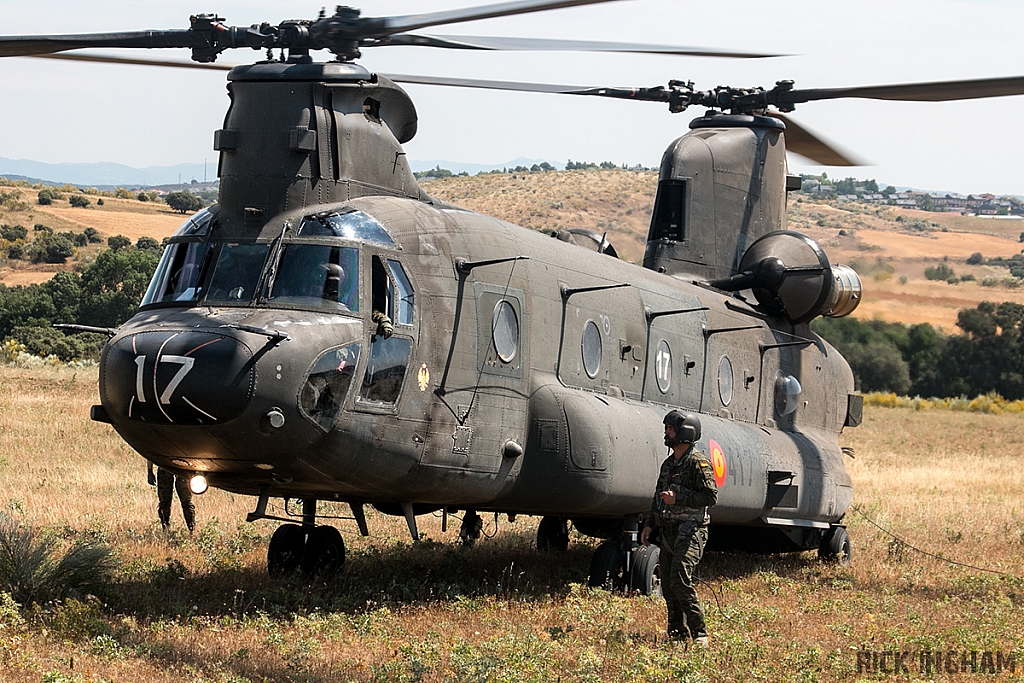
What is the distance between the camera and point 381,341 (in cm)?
938

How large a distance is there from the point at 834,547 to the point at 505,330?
280 inches

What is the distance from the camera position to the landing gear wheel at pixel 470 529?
1368cm

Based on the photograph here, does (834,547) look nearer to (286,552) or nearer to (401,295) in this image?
(286,552)

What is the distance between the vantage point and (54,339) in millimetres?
38000

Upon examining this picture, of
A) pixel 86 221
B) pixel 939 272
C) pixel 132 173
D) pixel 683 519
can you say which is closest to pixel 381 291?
pixel 683 519

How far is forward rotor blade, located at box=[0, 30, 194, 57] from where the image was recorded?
9102 millimetres

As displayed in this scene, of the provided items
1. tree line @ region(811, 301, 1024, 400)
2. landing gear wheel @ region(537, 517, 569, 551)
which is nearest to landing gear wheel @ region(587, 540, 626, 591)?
landing gear wheel @ region(537, 517, 569, 551)

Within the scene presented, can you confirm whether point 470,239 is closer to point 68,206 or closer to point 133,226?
point 133,226

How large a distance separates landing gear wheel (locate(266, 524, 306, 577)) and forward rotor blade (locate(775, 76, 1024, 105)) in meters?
7.86

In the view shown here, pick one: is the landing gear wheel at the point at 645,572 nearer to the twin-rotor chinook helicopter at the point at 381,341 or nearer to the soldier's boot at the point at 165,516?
the twin-rotor chinook helicopter at the point at 381,341

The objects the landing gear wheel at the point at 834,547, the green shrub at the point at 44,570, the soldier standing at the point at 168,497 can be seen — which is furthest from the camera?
the landing gear wheel at the point at 834,547

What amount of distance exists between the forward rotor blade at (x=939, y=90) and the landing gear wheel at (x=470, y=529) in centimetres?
660

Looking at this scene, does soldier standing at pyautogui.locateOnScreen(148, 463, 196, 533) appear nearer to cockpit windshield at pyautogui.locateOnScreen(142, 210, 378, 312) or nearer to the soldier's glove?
cockpit windshield at pyautogui.locateOnScreen(142, 210, 378, 312)

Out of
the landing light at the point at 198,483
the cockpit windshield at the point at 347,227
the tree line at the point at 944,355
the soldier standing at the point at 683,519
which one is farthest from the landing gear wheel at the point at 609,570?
the tree line at the point at 944,355
